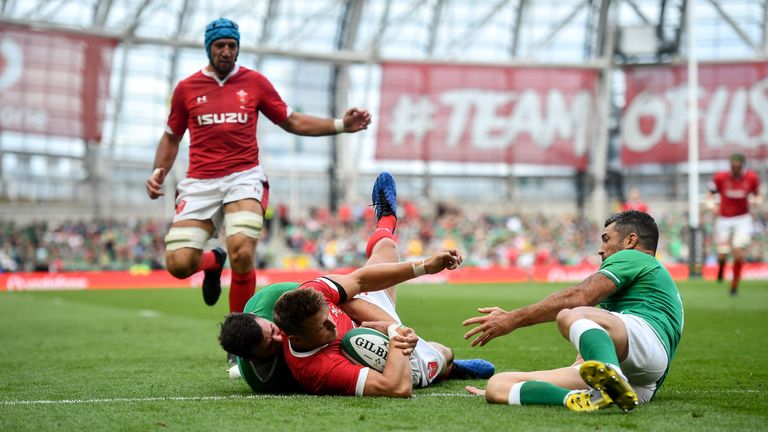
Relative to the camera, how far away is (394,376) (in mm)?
4660

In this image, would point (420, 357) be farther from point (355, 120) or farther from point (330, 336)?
point (355, 120)

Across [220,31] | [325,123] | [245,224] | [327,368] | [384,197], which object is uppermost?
[220,31]

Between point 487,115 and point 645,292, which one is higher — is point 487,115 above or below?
above

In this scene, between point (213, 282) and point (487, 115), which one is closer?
point (213, 282)

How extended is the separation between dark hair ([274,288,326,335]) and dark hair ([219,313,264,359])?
15cm

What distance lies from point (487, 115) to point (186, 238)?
99.0 feet

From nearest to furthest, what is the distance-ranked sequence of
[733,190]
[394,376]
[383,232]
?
[394,376]
[383,232]
[733,190]

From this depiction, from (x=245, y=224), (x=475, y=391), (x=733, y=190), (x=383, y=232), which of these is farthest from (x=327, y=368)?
(x=733, y=190)

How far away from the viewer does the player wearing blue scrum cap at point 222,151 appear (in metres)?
6.88

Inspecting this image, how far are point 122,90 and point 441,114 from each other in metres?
12.7

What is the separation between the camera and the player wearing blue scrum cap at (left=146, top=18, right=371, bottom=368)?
688 cm

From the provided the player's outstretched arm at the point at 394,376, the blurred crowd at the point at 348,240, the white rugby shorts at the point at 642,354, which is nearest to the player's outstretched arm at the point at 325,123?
the player's outstretched arm at the point at 394,376

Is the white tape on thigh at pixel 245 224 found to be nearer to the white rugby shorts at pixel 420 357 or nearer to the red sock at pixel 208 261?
the red sock at pixel 208 261

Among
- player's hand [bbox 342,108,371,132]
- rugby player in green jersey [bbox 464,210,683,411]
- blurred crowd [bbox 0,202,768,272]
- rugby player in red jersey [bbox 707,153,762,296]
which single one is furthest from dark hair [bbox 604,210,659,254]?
blurred crowd [bbox 0,202,768,272]
